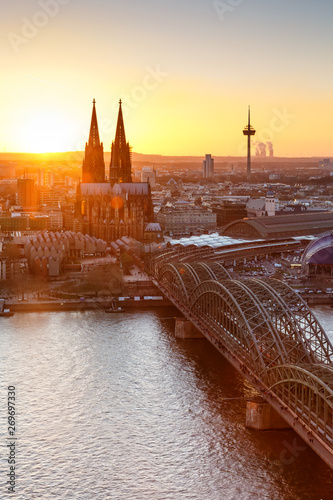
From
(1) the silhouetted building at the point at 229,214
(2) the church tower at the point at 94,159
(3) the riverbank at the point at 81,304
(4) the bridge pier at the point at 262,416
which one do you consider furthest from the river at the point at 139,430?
(1) the silhouetted building at the point at 229,214

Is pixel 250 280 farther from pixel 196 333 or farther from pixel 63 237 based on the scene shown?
pixel 63 237

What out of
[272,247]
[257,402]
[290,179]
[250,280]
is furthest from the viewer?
[290,179]

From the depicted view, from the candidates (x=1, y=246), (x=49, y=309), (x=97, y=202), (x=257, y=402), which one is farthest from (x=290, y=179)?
(x=257, y=402)

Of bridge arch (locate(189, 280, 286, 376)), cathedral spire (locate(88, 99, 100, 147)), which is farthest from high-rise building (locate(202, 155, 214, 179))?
bridge arch (locate(189, 280, 286, 376))

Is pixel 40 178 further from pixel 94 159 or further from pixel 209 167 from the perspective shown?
pixel 94 159

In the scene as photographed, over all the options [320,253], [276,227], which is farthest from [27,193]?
[320,253]

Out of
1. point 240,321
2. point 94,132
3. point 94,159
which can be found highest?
point 94,132

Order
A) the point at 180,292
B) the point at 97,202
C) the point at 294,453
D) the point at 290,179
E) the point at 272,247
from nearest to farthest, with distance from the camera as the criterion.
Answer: the point at 294,453 < the point at 180,292 < the point at 272,247 < the point at 97,202 < the point at 290,179
